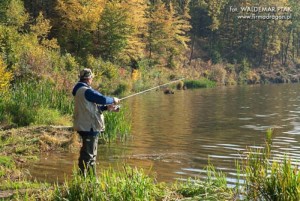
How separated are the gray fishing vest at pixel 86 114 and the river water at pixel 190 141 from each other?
4.53 ft

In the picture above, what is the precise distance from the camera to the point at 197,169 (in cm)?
1028

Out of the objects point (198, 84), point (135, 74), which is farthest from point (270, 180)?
point (198, 84)

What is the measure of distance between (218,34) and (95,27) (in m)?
36.8

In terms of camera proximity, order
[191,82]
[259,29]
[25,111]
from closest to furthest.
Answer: [25,111] < [191,82] < [259,29]

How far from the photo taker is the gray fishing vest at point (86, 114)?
7.72m

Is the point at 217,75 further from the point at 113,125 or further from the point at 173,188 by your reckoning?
the point at 173,188

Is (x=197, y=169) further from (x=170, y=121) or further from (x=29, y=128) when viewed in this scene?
(x=170, y=121)

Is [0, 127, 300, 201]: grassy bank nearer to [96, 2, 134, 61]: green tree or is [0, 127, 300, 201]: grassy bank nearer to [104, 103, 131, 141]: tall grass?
[104, 103, 131, 141]: tall grass

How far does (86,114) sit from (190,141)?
23.0 ft

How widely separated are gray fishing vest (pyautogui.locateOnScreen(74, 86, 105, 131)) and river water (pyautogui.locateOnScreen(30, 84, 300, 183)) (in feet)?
4.53

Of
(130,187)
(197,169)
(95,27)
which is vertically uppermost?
(95,27)

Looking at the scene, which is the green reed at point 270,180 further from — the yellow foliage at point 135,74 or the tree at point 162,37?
the tree at point 162,37

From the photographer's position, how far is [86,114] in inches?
306

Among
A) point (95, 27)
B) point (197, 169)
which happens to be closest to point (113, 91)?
point (95, 27)
